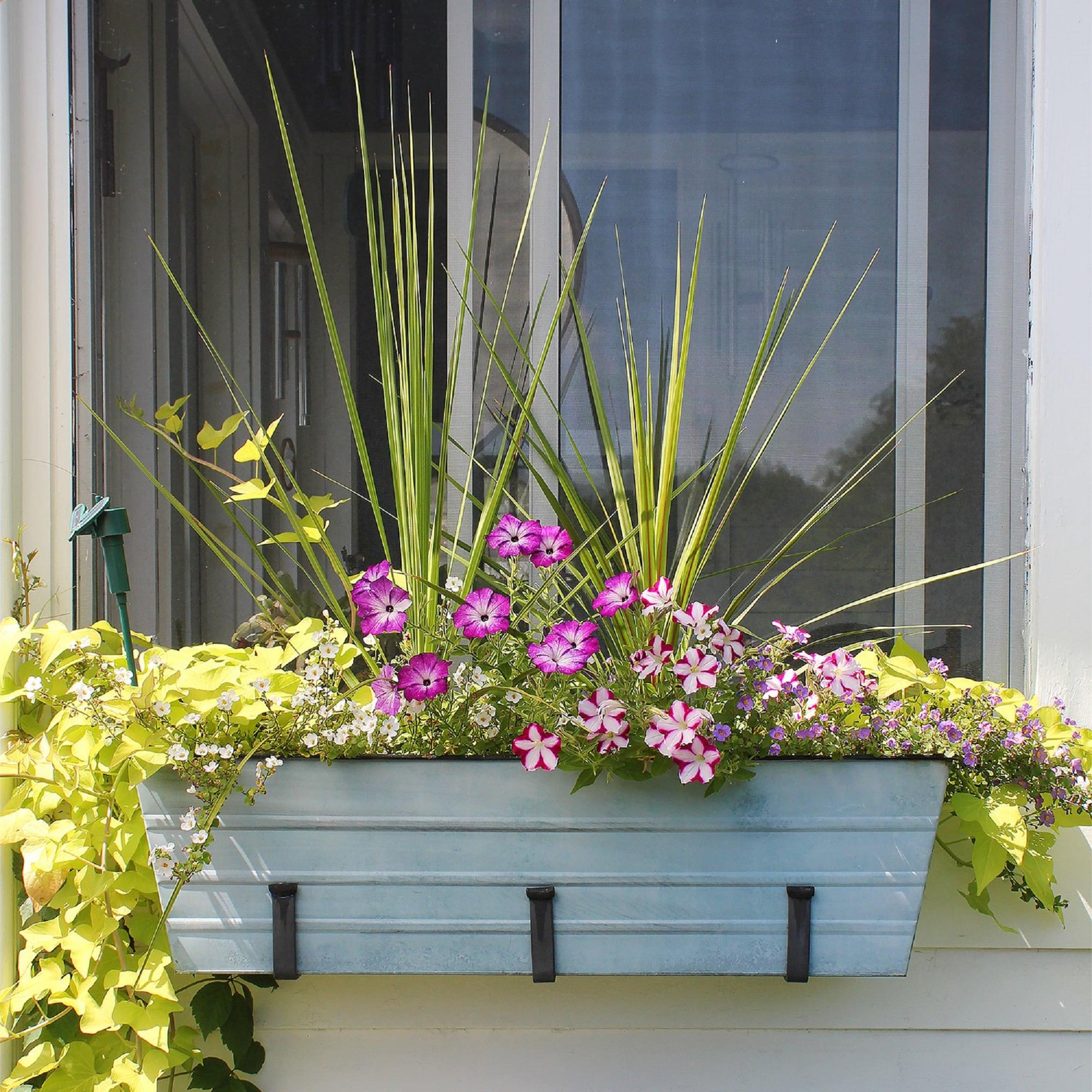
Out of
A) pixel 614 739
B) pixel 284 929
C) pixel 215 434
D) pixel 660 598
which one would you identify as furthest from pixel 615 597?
pixel 215 434

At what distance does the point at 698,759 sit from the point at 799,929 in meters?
0.25

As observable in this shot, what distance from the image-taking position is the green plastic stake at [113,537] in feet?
3.19

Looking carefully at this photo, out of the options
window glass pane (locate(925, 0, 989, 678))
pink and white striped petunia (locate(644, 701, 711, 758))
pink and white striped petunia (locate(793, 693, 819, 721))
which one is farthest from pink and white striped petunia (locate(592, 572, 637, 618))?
window glass pane (locate(925, 0, 989, 678))

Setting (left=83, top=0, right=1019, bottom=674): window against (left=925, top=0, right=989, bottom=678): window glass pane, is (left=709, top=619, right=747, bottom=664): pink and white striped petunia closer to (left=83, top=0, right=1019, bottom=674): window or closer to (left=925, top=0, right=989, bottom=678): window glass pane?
(left=83, top=0, right=1019, bottom=674): window

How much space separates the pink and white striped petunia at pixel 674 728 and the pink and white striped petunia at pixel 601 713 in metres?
0.04

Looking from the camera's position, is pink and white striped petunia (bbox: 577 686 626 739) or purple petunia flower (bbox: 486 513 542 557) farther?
purple petunia flower (bbox: 486 513 542 557)

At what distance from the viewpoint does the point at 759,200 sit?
133cm

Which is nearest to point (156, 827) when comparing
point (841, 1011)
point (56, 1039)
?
point (56, 1039)

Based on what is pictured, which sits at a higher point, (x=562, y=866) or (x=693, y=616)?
(x=693, y=616)

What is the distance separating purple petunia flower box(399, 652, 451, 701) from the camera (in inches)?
37.4

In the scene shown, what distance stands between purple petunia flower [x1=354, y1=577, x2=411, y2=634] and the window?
363 millimetres

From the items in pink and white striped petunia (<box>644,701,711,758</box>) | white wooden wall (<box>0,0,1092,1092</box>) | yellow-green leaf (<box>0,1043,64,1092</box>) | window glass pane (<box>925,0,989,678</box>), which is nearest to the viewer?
pink and white striped petunia (<box>644,701,711,758</box>)

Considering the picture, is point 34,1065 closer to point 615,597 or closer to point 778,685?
point 615,597

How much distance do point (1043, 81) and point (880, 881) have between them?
3.73ft
